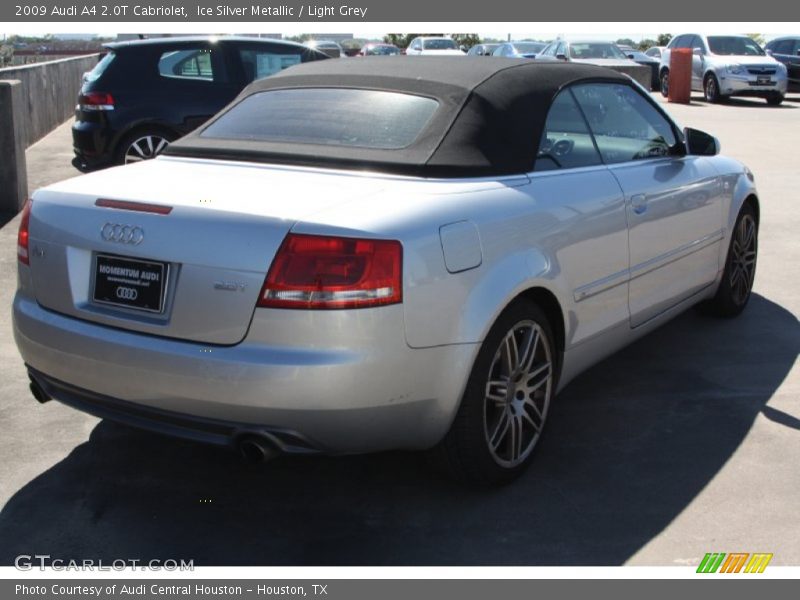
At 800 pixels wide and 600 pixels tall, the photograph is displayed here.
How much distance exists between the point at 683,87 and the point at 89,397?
77.0 ft

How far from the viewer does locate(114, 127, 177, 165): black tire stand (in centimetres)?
1073

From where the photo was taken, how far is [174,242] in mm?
3416

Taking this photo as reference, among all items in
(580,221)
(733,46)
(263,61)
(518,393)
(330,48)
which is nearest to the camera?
(518,393)

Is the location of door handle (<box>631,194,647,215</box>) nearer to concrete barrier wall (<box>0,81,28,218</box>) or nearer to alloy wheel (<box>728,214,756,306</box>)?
alloy wheel (<box>728,214,756,306</box>)

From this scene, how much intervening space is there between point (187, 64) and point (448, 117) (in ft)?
24.6

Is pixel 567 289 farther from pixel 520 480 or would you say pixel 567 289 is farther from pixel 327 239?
pixel 327 239

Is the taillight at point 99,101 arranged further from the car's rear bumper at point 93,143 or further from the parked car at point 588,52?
the parked car at point 588,52

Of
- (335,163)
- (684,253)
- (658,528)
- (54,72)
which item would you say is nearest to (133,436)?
(335,163)

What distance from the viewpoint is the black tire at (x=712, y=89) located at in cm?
2468

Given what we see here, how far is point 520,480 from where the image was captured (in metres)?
4.12

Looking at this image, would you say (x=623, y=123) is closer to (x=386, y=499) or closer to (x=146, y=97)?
(x=386, y=499)

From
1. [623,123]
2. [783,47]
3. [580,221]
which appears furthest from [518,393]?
[783,47]

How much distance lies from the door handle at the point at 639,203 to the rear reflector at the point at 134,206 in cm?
225

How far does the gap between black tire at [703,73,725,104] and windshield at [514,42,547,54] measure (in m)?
5.04
